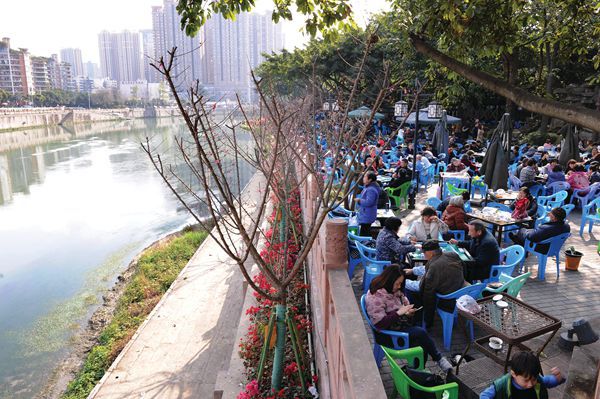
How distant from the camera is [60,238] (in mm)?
18266

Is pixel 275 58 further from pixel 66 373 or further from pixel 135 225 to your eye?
pixel 66 373

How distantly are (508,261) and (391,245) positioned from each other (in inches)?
62.9

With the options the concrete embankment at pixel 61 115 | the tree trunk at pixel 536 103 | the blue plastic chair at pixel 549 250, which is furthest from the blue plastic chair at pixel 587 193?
the concrete embankment at pixel 61 115

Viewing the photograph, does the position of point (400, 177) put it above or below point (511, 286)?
above

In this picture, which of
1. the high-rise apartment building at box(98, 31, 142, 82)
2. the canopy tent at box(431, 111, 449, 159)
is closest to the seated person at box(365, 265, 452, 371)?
the canopy tent at box(431, 111, 449, 159)

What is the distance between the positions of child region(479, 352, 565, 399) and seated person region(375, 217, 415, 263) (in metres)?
2.35

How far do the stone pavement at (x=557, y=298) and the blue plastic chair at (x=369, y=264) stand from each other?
0.33m

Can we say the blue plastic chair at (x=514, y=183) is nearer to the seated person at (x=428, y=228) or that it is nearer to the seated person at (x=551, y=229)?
the seated person at (x=551, y=229)

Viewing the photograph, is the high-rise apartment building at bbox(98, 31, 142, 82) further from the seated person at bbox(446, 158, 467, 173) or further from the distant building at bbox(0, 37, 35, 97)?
the seated person at bbox(446, 158, 467, 173)

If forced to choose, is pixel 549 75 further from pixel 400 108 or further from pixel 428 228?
pixel 428 228

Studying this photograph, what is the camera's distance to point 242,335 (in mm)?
6176

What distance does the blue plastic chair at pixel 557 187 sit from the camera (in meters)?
8.88

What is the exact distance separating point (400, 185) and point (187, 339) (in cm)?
515

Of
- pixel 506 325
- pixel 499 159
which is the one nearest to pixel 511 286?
pixel 506 325
